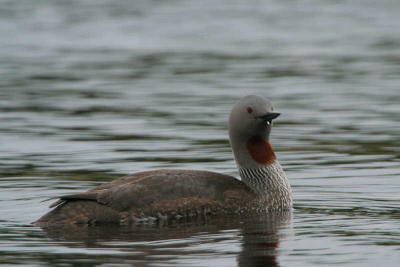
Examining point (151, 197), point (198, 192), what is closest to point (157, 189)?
point (151, 197)

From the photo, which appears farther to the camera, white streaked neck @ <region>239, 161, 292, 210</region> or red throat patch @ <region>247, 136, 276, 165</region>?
red throat patch @ <region>247, 136, 276, 165</region>

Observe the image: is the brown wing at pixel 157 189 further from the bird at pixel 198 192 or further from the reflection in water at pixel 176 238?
the reflection in water at pixel 176 238

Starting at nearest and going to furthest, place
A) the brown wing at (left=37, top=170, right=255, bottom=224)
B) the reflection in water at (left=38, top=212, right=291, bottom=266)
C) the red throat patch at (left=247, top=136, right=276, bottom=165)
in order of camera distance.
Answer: the reflection in water at (left=38, top=212, right=291, bottom=266)
the brown wing at (left=37, top=170, right=255, bottom=224)
the red throat patch at (left=247, top=136, right=276, bottom=165)

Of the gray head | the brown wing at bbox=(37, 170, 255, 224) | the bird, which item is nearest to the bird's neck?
the bird

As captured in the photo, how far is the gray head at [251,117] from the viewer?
36.2ft

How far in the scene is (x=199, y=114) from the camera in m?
18.2

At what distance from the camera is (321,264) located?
8672mm

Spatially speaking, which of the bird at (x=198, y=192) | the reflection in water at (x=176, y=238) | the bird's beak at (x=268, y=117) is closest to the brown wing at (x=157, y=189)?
the bird at (x=198, y=192)

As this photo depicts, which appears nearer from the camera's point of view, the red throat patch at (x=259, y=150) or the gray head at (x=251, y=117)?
the gray head at (x=251, y=117)

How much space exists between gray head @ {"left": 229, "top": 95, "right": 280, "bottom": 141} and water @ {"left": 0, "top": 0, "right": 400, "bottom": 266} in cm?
89

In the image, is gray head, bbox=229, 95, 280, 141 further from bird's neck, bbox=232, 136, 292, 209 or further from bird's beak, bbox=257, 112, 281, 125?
bird's neck, bbox=232, 136, 292, 209

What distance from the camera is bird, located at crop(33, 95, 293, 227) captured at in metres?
10.4

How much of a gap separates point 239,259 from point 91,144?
6920 millimetres

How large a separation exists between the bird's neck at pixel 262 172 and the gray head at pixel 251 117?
0.12 meters
